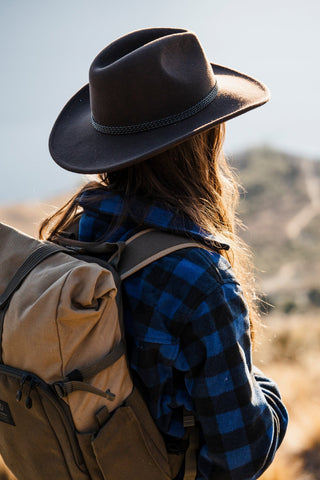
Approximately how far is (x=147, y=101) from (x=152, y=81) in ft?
0.19

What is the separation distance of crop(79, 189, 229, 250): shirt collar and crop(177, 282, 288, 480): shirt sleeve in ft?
0.60

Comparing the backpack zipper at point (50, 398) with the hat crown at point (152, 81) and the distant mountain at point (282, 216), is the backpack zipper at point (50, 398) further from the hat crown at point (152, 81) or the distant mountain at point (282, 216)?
the distant mountain at point (282, 216)

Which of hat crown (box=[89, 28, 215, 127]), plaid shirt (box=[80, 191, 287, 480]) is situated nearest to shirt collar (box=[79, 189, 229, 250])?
plaid shirt (box=[80, 191, 287, 480])

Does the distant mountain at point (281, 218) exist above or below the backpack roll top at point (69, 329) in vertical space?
below

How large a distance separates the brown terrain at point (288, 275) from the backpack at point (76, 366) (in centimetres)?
63

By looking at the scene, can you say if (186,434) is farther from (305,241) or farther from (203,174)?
(305,241)

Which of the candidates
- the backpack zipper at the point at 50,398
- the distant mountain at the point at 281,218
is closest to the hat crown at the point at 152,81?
the backpack zipper at the point at 50,398

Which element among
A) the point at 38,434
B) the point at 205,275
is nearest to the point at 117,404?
→ the point at 38,434

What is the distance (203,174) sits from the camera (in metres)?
1.61

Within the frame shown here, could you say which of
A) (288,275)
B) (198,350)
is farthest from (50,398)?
(288,275)

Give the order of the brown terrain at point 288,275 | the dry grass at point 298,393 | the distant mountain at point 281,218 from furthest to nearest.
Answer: the distant mountain at point 281,218
the brown terrain at point 288,275
the dry grass at point 298,393

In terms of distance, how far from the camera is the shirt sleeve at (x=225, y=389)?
1.37 metres

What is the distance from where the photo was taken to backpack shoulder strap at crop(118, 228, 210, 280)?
4.58 feet

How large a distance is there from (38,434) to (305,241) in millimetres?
32939
